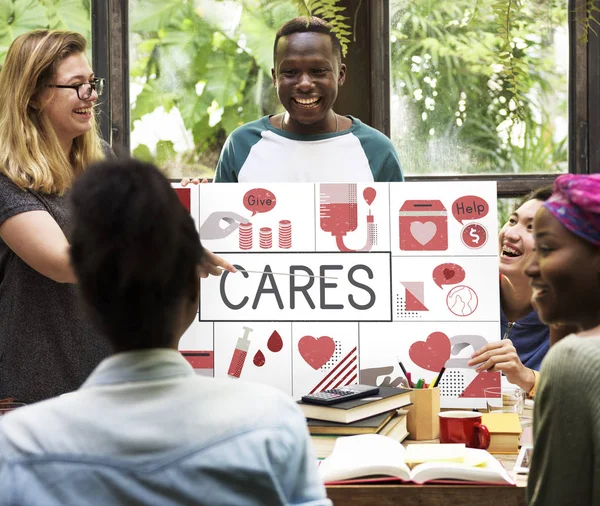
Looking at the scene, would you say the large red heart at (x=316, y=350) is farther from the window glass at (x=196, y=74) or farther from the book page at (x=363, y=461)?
the window glass at (x=196, y=74)

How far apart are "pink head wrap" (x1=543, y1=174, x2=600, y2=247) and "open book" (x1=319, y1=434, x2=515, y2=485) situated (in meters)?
0.50

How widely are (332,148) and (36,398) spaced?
42.7 inches

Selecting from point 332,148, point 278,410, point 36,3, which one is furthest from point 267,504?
point 36,3

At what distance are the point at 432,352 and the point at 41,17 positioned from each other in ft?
6.36

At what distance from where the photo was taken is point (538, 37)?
3.03 meters

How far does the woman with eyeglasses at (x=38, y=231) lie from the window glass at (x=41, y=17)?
108 cm

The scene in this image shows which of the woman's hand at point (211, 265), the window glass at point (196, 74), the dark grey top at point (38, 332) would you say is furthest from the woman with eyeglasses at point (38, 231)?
the window glass at point (196, 74)

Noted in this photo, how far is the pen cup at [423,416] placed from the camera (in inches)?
69.2

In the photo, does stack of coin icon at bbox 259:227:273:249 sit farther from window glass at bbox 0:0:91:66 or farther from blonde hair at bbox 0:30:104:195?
window glass at bbox 0:0:91:66

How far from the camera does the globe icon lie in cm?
208

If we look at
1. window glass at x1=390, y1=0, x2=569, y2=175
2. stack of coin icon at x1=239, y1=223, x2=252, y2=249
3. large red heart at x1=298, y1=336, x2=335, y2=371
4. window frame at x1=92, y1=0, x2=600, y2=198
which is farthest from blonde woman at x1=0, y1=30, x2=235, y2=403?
window glass at x1=390, y1=0, x2=569, y2=175

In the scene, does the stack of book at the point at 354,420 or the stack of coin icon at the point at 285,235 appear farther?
the stack of coin icon at the point at 285,235

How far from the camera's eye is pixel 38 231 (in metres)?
1.83

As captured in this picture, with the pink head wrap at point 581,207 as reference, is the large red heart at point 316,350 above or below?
below
